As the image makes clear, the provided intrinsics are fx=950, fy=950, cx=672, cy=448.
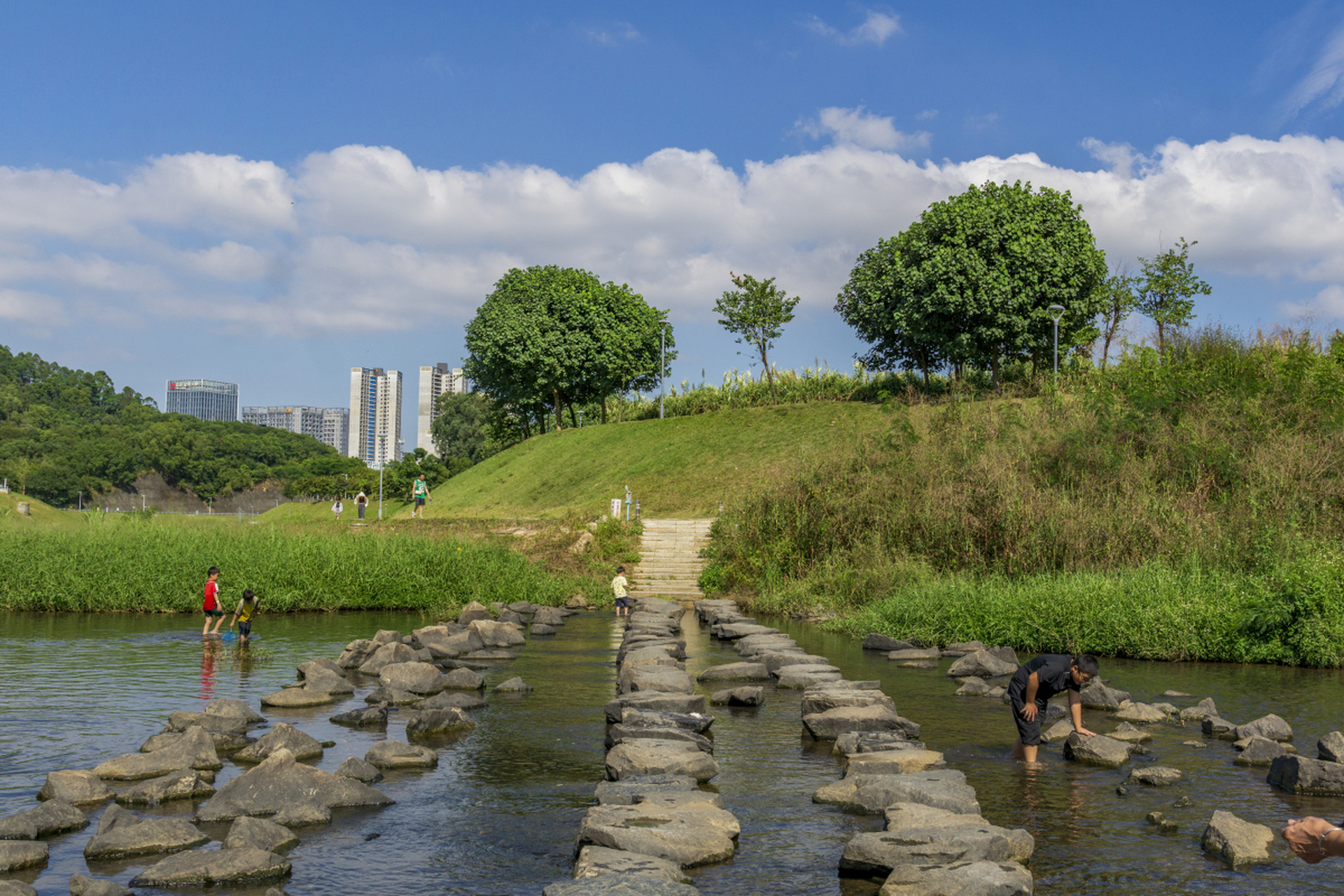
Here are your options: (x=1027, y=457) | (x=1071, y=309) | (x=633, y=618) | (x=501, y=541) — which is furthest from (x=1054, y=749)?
(x=1071, y=309)

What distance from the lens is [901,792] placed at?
7090 millimetres

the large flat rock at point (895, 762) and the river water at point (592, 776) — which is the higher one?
the large flat rock at point (895, 762)

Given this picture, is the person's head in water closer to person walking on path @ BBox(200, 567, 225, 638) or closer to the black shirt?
the black shirt

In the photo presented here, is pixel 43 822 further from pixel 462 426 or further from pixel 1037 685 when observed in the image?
Result: pixel 462 426

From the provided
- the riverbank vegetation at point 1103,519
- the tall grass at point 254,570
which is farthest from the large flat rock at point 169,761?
the tall grass at point 254,570

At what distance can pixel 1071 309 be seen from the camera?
139 ft

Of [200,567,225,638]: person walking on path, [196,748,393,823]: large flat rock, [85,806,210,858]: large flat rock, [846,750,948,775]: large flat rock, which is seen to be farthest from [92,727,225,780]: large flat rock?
[200,567,225,638]: person walking on path

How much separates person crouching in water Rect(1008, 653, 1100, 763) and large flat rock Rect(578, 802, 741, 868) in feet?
12.0

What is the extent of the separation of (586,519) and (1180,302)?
1206 inches

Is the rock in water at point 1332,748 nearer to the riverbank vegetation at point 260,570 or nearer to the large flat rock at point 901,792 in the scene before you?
the large flat rock at point 901,792

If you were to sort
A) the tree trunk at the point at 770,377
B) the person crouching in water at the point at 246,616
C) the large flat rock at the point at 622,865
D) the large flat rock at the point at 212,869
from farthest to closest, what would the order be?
1. the tree trunk at the point at 770,377
2. the person crouching in water at the point at 246,616
3. the large flat rock at the point at 212,869
4. the large flat rock at the point at 622,865

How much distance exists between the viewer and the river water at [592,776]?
5977 mm

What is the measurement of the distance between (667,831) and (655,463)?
36475mm

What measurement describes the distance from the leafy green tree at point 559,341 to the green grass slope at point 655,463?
505 cm
